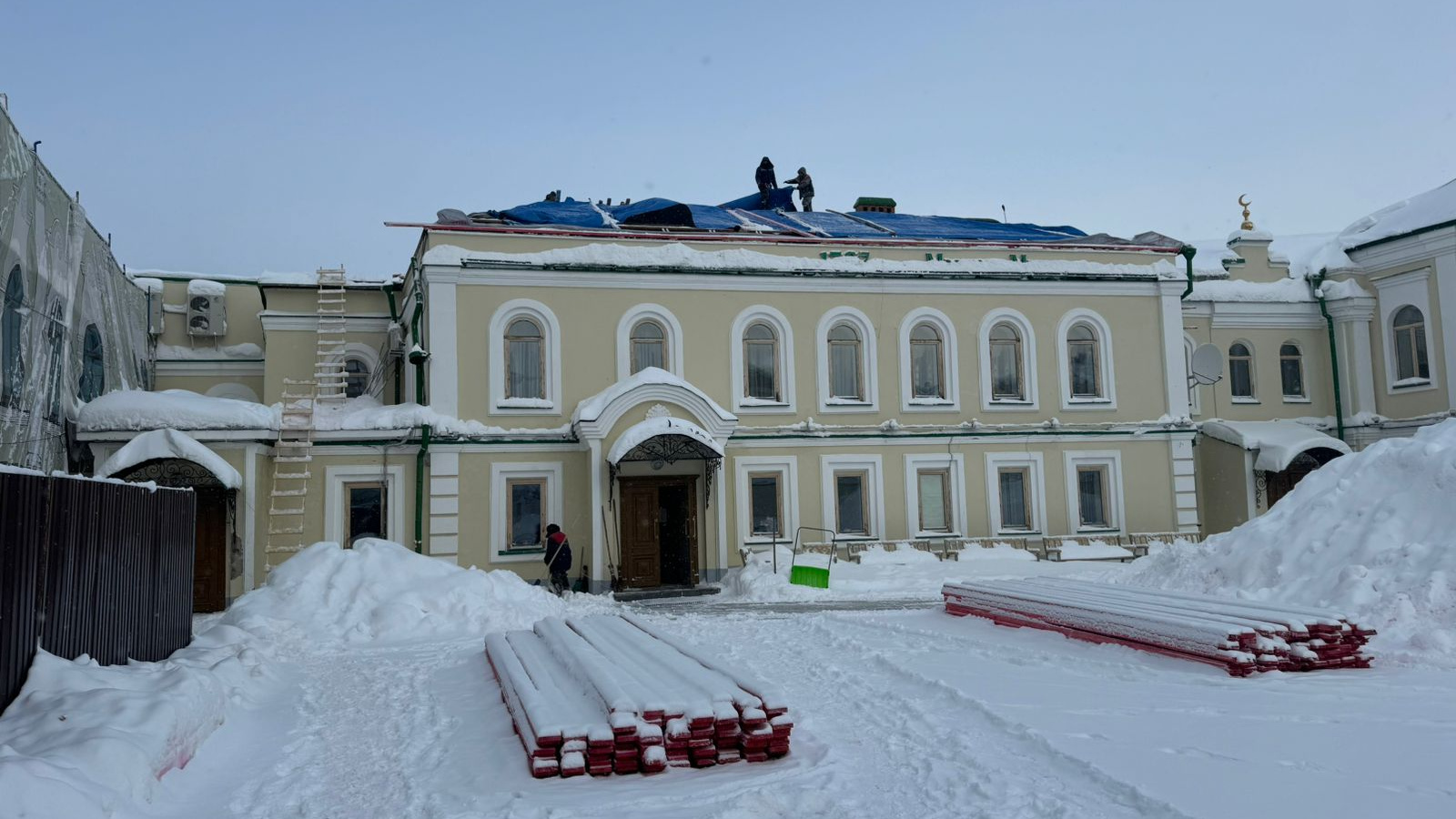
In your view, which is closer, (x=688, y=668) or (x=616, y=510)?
(x=688, y=668)

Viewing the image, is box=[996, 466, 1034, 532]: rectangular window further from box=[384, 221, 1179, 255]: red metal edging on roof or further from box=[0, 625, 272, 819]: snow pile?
box=[0, 625, 272, 819]: snow pile

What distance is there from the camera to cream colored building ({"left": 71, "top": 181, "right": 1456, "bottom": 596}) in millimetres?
19328

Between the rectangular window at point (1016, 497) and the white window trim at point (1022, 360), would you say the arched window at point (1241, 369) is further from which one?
the rectangular window at point (1016, 497)

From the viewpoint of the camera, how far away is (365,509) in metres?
19.5

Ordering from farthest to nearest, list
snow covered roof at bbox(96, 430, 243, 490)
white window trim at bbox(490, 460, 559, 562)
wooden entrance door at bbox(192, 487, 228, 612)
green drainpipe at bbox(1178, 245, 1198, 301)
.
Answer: green drainpipe at bbox(1178, 245, 1198, 301)
white window trim at bbox(490, 460, 559, 562)
wooden entrance door at bbox(192, 487, 228, 612)
snow covered roof at bbox(96, 430, 243, 490)

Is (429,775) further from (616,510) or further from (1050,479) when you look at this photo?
(1050,479)

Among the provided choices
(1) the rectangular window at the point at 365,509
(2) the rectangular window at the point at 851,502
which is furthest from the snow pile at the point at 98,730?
(2) the rectangular window at the point at 851,502

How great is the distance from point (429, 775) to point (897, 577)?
533 inches

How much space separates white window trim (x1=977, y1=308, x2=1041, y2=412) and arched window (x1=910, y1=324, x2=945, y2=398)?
87 centimetres

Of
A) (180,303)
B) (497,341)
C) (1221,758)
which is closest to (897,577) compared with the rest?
(497,341)

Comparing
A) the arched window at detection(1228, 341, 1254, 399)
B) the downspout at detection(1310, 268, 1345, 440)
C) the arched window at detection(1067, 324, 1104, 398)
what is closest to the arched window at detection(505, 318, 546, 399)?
the arched window at detection(1067, 324, 1104, 398)

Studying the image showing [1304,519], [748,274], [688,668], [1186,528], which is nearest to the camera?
[688,668]

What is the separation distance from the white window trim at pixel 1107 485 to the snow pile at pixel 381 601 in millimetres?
11726

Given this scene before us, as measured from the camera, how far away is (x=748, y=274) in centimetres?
2147
